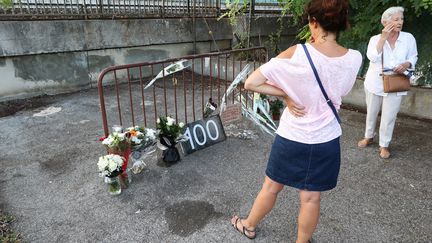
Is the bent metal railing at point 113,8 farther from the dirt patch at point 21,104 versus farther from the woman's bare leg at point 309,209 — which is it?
the woman's bare leg at point 309,209

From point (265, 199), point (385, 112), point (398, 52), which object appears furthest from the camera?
point (385, 112)

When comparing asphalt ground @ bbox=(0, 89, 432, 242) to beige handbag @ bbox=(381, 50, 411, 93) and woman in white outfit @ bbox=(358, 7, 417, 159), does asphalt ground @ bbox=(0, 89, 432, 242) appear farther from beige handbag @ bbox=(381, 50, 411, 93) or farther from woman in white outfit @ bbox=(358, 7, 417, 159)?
beige handbag @ bbox=(381, 50, 411, 93)

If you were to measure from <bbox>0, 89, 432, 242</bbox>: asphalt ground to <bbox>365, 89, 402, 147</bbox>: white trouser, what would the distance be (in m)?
0.29

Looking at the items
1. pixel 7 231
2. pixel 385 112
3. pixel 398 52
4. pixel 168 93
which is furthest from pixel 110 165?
pixel 168 93

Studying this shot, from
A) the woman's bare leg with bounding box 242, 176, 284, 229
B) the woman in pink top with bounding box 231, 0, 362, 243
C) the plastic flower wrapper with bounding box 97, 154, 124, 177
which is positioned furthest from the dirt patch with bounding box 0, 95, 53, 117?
the woman in pink top with bounding box 231, 0, 362, 243

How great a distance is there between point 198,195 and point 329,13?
2104mm

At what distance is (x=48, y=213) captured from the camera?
2889 millimetres

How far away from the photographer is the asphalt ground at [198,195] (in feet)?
8.71

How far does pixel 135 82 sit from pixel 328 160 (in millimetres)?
6455

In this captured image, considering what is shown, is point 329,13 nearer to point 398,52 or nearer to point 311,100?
point 311,100

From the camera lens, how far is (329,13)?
1.77m

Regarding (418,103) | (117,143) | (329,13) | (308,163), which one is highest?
(329,13)

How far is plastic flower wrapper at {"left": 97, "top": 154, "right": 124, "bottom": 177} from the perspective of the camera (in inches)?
117

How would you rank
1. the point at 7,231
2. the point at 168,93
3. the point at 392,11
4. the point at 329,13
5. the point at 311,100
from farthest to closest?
the point at 168,93 < the point at 392,11 < the point at 7,231 < the point at 311,100 < the point at 329,13
